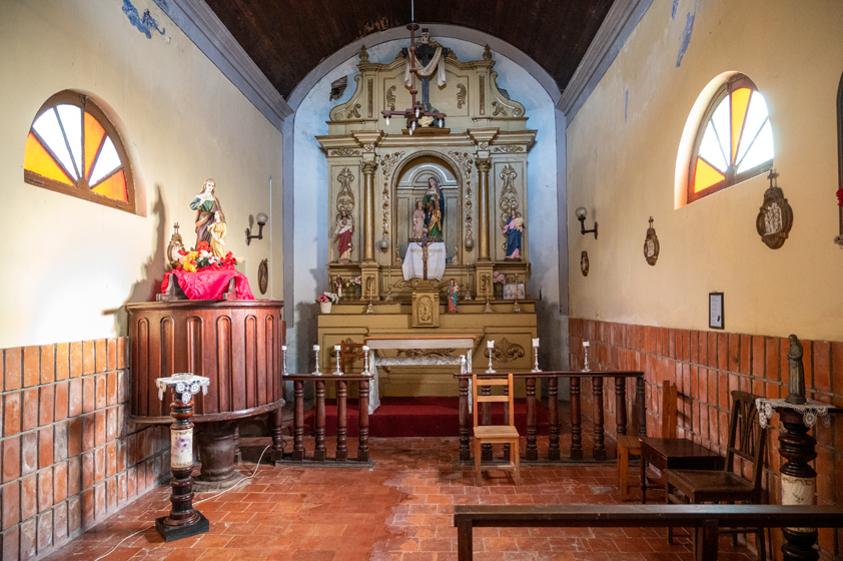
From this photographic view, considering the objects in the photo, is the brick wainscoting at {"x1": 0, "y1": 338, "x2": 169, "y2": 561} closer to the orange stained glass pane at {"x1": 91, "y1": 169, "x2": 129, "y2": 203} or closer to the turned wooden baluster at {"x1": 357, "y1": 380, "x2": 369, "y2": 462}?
the orange stained glass pane at {"x1": 91, "y1": 169, "x2": 129, "y2": 203}

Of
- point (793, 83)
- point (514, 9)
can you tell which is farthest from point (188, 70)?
point (793, 83)

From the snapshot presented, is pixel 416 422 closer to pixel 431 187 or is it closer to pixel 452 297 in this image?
pixel 452 297

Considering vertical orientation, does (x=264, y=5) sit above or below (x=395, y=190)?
above

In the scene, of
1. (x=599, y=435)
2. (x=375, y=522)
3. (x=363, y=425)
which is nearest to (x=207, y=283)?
(x=363, y=425)

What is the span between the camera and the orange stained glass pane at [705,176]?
4543mm

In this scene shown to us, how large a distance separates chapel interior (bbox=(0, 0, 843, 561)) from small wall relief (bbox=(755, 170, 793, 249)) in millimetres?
27

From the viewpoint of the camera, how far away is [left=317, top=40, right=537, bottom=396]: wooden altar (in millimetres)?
9531

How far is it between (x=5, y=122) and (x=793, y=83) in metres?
4.90

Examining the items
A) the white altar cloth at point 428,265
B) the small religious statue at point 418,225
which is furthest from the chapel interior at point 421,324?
the small religious statue at point 418,225

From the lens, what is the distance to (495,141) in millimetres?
9633

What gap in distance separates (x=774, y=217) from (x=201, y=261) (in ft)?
14.9

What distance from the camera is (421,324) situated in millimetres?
8617

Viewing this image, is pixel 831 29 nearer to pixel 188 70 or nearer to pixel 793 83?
pixel 793 83

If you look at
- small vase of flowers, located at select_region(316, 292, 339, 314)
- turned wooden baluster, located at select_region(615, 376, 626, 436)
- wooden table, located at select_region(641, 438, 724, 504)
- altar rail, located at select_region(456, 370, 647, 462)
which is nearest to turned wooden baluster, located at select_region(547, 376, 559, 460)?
altar rail, located at select_region(456, 370, 647, 462)
